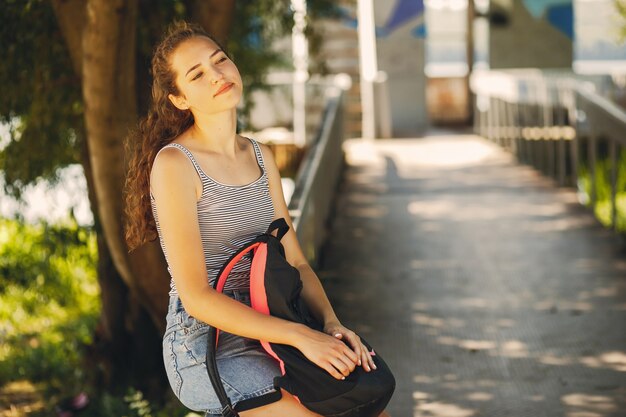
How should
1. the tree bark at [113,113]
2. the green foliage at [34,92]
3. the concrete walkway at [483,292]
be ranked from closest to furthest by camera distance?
the tree bark at [113,113] < the concrete walkway at [483,292] < the green foliage at [34,92]

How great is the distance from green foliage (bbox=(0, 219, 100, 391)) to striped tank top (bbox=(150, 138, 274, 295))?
4.32 metres

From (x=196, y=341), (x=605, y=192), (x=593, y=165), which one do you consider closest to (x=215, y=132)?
(x=196, y=341)

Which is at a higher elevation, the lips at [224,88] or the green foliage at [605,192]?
the lips at [224,88]

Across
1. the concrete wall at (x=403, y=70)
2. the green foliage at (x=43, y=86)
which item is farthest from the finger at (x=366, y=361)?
the concrete wall at (x=403, y=70)

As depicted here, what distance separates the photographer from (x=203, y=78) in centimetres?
293

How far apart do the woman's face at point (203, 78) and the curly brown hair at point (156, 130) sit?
0.03 metres

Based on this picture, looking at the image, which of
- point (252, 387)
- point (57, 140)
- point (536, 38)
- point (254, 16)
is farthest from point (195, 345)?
point (536, 38)

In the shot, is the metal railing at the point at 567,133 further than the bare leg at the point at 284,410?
Yes

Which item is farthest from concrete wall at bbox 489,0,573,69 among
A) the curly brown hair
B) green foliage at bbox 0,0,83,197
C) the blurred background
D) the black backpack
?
the black backpack

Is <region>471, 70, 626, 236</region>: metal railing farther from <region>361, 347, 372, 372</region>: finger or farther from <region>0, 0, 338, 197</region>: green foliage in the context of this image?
<region>361, 347, 372, 372</region>: finger

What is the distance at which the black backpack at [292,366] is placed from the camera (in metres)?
2.59

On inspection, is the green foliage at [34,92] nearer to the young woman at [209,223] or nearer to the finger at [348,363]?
the young woman at [209,223]

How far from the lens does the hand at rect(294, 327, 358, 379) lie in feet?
8.48

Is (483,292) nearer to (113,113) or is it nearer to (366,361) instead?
(113,113)
